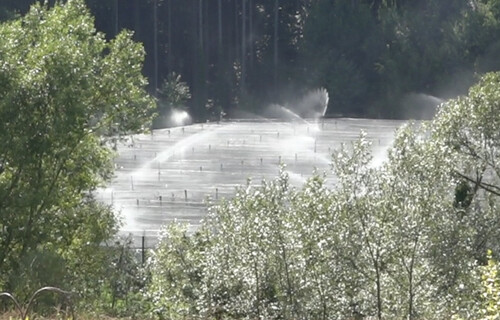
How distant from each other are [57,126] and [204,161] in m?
27.0

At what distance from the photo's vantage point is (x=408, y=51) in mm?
78062

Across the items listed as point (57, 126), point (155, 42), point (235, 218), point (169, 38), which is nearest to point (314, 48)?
point (169, 38)

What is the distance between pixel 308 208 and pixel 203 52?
65086 millimetres

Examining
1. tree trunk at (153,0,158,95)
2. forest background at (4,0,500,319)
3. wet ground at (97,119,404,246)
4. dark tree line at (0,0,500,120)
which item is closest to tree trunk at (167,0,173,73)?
dark tree line at (0,0,500,120)

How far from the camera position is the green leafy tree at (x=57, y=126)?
74.1 feet

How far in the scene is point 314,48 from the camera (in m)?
81.5

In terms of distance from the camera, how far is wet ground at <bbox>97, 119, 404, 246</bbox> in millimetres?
40312

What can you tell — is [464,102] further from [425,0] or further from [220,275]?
[425,0]

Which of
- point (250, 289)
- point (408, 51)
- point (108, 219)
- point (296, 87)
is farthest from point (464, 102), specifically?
point (296, 87)

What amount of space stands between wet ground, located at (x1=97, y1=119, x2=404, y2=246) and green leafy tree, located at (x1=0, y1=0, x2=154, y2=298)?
404 inches

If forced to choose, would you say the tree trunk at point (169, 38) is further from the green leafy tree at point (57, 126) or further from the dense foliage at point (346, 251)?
the dense foliage at point (346, 251)

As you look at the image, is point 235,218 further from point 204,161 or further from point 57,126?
point 204,161

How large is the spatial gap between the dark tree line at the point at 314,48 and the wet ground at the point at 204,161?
15.0m

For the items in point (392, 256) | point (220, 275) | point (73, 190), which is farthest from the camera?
point (73, 190)
